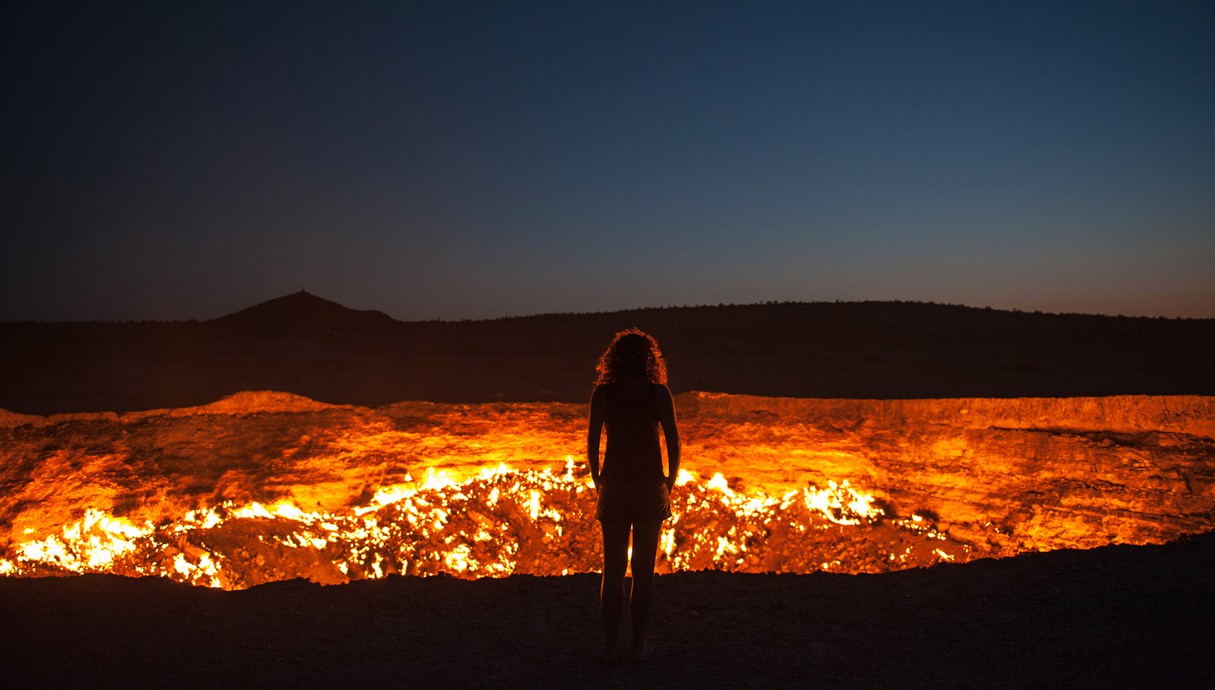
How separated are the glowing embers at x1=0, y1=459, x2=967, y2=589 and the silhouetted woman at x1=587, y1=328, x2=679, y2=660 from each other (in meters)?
4.83

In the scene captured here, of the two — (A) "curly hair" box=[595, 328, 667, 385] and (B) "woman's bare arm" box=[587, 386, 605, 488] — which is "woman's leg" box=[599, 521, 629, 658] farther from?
(A) "curly hair" box=[595, 328, 667, 385]

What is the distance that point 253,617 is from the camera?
439 cm

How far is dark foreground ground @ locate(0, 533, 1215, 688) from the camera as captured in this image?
12.2 ft

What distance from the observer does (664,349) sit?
20.0m

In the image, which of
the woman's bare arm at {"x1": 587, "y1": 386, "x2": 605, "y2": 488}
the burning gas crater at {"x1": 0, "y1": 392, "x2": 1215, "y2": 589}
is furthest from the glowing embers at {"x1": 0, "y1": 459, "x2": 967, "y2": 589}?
the woman's bare arm at {"x1": 587, "y1": 386, "x2": 605, "y2": 488}

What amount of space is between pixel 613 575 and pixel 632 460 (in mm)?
588

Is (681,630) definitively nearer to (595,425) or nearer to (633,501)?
(633,501)

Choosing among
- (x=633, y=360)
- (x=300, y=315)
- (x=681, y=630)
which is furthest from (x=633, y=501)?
(x=300, y=315)

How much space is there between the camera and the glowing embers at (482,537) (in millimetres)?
8242

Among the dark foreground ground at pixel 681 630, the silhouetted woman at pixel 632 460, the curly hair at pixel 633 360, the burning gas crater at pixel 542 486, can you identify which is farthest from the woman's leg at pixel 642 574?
the burning gas crater at pixel 542 486

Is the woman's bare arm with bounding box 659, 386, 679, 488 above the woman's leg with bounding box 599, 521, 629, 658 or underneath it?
above

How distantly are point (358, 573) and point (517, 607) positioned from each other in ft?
13.8

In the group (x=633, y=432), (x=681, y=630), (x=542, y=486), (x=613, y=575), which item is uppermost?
(x=633, y=432)

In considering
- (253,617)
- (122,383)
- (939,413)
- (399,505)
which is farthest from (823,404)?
(122,383)
